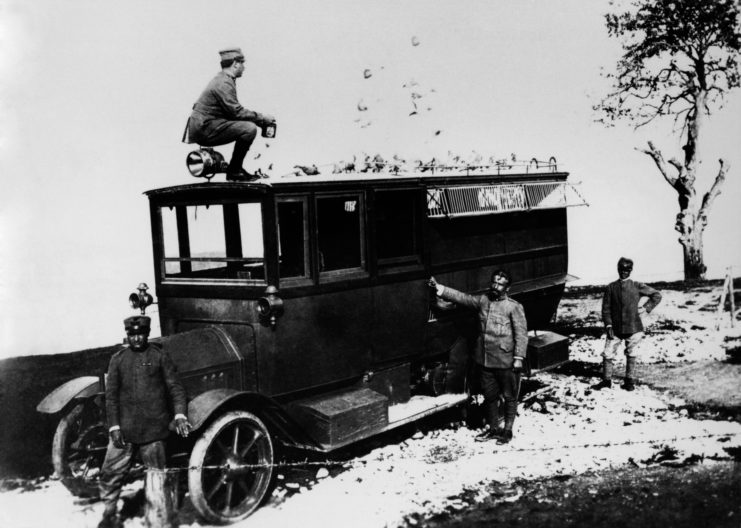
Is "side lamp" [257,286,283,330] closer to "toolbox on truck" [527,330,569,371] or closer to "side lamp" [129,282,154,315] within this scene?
"side lamp" [129,282,154,315]

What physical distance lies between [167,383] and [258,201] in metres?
1.64

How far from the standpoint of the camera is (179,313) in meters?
5.96

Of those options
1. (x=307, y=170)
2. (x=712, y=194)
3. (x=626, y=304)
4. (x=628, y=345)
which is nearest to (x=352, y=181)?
(x=307, y=170)

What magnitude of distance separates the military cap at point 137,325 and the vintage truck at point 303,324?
61 cm

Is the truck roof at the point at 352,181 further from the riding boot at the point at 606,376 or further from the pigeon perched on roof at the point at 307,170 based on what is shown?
the riding boot at the point at 606,376

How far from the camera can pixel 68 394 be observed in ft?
17.8

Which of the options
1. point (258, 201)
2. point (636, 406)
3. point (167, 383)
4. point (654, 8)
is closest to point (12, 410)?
point (167, 383)

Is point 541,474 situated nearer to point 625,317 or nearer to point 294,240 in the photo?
point 294,240

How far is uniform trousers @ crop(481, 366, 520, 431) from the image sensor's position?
6.59m

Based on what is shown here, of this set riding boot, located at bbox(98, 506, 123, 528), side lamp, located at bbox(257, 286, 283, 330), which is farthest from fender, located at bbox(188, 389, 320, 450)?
riding boot, located at bbox(98, 506, 123, 528)

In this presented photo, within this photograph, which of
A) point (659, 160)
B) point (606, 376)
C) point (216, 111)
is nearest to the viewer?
point (216, 111)

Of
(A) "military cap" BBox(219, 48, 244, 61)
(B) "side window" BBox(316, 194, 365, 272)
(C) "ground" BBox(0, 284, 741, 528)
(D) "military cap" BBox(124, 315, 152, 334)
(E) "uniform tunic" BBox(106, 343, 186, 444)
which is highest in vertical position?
(A) "military cap" BBox(219, 48, 244, 61)

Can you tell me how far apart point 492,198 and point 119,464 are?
16.2ft

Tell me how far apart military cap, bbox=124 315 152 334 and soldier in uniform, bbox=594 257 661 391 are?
5935 millimetres
